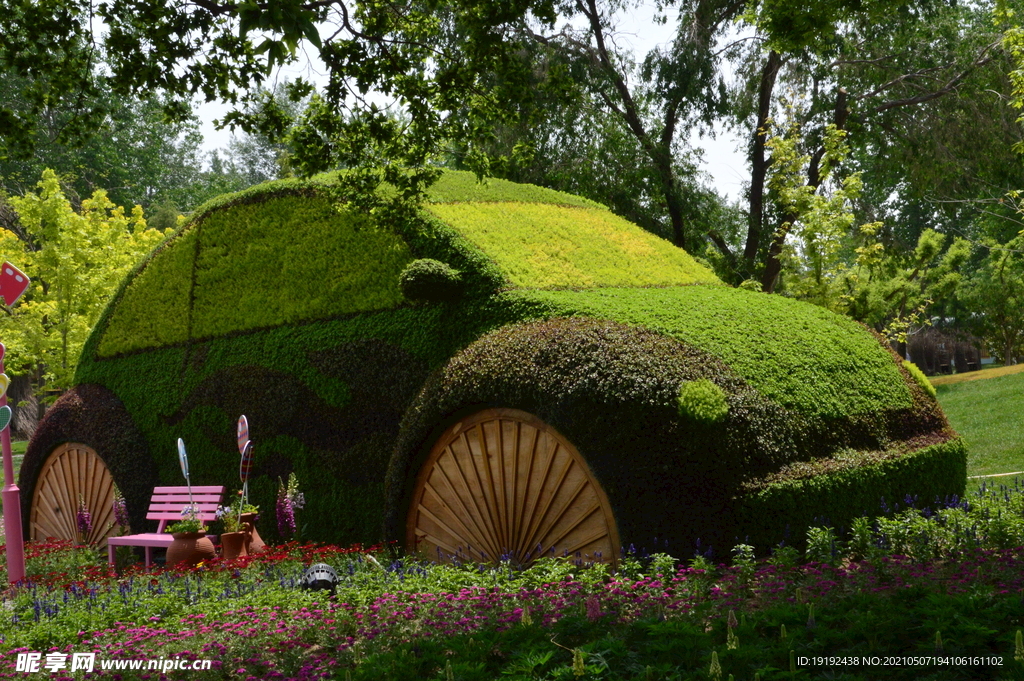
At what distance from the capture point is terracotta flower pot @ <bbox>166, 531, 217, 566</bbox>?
9.04 meters

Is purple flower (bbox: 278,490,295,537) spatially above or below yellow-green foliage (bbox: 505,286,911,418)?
below

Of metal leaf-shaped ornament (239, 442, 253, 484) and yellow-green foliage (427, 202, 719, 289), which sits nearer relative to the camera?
yellow-green foliage (427, 202, 719, 289)

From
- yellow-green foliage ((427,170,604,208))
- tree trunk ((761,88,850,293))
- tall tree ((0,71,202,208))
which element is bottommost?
yellow-green foliage ((427,170,604,208))

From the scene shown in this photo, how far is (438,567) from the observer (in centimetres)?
686

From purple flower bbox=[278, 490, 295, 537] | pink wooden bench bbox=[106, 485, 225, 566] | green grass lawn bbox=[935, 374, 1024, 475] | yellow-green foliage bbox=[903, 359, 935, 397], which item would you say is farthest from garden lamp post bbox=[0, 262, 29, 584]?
green grass lawn bbox=[935, 374, 1024, 475]

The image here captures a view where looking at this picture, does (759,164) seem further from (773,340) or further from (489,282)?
(489,282)

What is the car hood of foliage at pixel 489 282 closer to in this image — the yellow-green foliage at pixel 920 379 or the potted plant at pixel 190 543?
the yellow-green foliage at pixel 920 379

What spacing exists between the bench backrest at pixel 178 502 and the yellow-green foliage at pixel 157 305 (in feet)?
5.75

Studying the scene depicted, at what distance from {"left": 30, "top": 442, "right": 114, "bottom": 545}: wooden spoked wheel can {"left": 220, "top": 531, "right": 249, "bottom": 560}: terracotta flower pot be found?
9.64 feet

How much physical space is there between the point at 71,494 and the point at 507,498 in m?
7.19

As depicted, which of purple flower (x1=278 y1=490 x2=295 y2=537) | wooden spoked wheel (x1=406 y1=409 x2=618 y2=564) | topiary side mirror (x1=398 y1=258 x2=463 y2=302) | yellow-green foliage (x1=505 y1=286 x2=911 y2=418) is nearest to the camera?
wooden spoked wheel (x1=406 y1=409 x2=618 y2=564)

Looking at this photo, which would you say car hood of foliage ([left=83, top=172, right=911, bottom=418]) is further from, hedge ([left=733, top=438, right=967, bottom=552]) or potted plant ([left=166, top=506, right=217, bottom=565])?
potted plant ([left=166, top=506, right=217, bottom=565])

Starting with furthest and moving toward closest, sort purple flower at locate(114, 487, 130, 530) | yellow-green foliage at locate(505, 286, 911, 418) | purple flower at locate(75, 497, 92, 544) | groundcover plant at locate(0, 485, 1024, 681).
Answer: purple flower at locate(75, 497, 92, 544) < purple flower at locate(114, 487, 130, 530) < yellow-green foliage at locate(505, 286, 911, 418) < groundcover plant at locate(0, 485, 1024, 681)

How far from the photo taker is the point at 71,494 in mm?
11883
